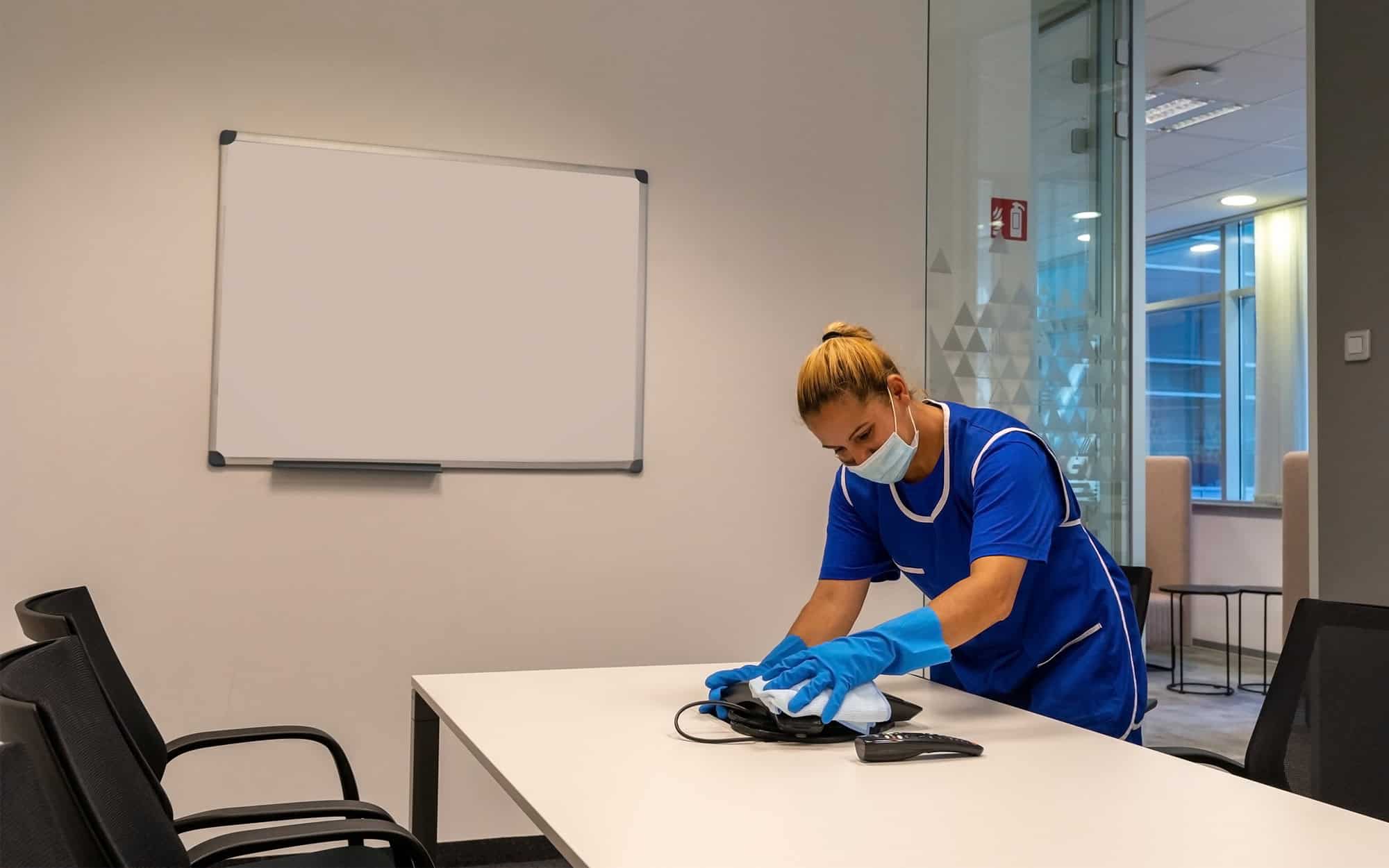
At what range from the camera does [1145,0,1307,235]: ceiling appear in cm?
438

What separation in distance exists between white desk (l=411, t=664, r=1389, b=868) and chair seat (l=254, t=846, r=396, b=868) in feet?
0.98

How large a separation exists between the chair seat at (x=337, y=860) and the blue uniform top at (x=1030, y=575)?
1.06 metres

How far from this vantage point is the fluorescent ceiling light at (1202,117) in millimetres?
5375

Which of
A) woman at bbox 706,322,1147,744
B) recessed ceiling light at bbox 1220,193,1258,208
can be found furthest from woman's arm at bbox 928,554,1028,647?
recessed ceiling light at bbox 1220,193,1258,208

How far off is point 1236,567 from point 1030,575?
5.75 meters

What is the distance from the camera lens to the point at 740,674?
6.05 feet

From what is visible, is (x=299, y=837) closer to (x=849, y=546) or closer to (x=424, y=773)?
(x=424, y=773)

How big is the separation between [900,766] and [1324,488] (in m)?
2.60

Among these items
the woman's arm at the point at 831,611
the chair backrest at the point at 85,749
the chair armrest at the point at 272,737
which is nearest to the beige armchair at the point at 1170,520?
the woman's arm at the point at 831,611

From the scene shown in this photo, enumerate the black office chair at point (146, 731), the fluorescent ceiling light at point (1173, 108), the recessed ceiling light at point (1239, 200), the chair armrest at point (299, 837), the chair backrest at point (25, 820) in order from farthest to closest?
the recessed ceiling light at point (1239, 200) → the fluorescent ceiling light at point (1173, 108) → the black office chair at point (146, 731) → the chair armrest at point (299, 837) → the chair backrest at point (25, 820)

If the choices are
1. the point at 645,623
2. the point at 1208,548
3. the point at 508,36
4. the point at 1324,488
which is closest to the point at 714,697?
the point at 645,623

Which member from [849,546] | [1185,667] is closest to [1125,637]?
[849,546]

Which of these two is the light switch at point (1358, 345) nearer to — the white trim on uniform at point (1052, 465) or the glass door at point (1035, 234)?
the glass door at point (1035, 234)

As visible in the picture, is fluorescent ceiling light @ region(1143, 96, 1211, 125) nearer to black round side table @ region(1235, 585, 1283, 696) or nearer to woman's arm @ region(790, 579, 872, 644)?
black round side table @ region(1235, 585, 1283, 696)
